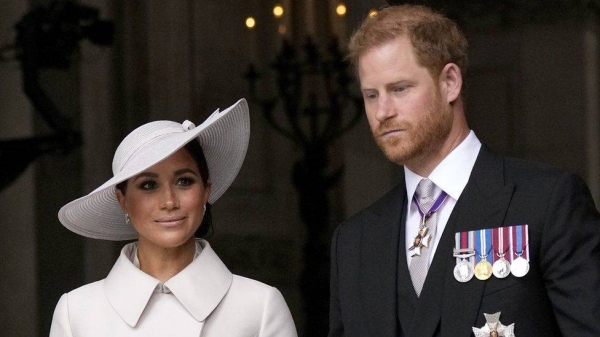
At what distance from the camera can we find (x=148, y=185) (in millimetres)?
3496

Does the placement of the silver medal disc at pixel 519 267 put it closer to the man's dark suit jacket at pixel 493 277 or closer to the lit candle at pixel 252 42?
the man's dark suit jacket at pixel 493 277

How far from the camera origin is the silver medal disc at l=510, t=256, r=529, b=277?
3.14m

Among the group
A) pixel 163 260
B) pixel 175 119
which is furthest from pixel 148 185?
pixel 175 119

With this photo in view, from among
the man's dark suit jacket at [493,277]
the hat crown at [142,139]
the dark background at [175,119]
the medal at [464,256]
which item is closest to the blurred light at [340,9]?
the dark background at [175,119]

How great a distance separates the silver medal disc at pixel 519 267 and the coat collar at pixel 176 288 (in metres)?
0.86

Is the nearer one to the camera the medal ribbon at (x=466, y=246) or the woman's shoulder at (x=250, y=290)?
the medal ribbon at (x=466, y=246)

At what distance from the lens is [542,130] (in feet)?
15.3

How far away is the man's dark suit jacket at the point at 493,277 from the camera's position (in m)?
3.09

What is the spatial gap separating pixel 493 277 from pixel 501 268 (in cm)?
3

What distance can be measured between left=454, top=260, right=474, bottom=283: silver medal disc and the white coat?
23.4 inches

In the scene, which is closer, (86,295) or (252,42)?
(86,295)

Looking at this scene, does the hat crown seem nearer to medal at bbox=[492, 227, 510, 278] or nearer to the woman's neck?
the woman's neck

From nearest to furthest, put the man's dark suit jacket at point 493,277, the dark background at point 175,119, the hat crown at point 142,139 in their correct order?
the man's dark suit jacket at point 493,277
the hat crown at point 142,139
the dark background at point 175,119

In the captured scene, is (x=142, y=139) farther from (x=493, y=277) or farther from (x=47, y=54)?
(x=47, y=54)
